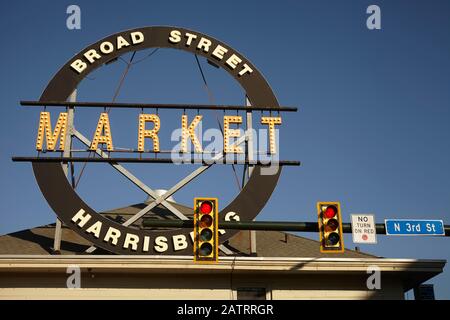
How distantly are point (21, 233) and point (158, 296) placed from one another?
19.7ft

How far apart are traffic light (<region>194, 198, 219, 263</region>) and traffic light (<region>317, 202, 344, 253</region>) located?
93.5 inches

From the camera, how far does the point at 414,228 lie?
12812 mm

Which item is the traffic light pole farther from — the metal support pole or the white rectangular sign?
the metal support pole

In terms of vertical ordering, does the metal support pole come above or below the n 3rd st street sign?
above

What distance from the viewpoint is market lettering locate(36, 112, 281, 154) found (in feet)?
Result: 56.5

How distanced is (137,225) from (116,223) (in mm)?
2128

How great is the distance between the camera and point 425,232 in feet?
41.6

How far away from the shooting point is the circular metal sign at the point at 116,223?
1567 centimetres

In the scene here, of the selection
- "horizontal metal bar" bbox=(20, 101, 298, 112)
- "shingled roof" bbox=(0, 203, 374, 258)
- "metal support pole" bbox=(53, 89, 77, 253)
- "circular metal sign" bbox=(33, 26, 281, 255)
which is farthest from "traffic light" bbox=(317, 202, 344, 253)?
"metal support pole" bbox=(53, 89, 77, 253)

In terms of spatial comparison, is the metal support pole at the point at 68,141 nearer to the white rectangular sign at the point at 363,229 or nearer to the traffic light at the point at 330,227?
the traffic light at the point at 330,227

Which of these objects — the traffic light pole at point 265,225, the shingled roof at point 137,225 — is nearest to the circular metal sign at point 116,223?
the shingled roof at point 137,225

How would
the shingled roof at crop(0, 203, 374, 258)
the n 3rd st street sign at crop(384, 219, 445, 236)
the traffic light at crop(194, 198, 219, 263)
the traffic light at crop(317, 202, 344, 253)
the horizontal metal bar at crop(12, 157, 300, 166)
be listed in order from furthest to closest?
the horizontal metal bar at crop(12, 157, 300, 166), the shingled roof at crop(0, 203, 374, 258), the n 3rd st street sign at crop(384, 219, 445, 236), the traffic light at crop(317, 202, 344, 253), the traffic light at crop(194, 198, 219, 263)
